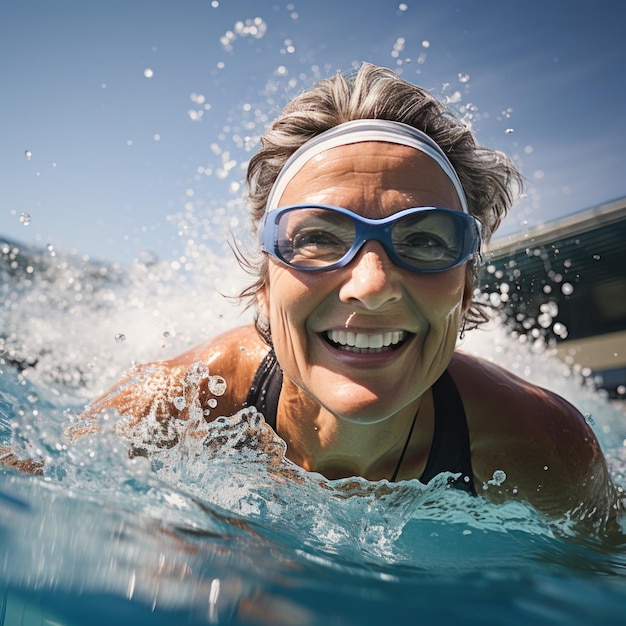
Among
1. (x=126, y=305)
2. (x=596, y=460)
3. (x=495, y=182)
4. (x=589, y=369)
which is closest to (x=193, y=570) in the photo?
(x=596, y=460)

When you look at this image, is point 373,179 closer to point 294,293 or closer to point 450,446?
point 294,293

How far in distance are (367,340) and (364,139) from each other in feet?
2.53

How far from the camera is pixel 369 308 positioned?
2.04 metres

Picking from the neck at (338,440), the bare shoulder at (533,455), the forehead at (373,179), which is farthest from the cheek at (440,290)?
the bare shoulder at (533,455)

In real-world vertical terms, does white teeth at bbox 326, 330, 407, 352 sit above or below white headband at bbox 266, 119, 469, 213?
below

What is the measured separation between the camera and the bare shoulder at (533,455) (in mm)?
2691

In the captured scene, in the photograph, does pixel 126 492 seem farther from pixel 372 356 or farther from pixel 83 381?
pixel 83 381

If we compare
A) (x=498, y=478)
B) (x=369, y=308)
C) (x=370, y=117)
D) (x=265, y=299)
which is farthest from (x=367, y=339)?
(x=498, y=478)

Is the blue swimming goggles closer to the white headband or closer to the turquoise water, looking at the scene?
the white headband

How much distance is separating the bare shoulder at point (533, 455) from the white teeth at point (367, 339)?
2.58 ft

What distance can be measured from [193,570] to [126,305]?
5.12m

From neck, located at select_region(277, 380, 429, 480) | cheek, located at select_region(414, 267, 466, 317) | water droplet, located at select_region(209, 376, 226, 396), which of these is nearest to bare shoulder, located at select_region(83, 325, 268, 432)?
water droplet, located at select_region(209, 376, 226, 396)

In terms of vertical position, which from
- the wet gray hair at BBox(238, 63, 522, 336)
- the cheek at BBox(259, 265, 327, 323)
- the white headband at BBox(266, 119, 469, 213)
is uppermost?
the wet gray hair at BBox(238, 63, 522, 336)

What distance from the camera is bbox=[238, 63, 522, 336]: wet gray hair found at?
2.55 m
